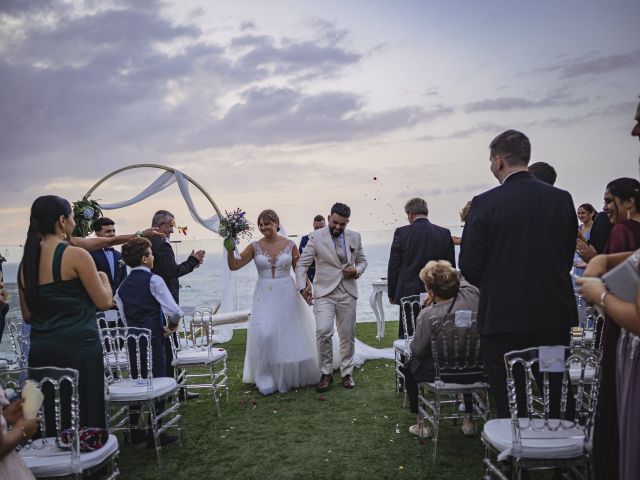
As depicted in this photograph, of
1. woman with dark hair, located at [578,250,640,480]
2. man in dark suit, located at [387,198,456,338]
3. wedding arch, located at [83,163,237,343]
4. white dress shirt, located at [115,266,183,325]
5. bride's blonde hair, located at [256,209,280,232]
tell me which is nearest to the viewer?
woman with dark hair, located at [578,250,640,480]

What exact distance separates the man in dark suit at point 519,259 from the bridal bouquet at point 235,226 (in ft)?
13.6

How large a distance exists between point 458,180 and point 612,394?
6.13 meters

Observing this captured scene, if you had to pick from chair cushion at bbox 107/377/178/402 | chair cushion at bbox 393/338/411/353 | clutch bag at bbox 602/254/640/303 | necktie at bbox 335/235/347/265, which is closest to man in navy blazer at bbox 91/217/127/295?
chair cushion at bbox 107/377/178/402

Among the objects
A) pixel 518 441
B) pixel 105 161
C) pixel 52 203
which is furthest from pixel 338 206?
pixel 105 161

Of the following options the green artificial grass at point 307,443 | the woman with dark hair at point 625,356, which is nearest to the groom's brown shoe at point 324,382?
the green artificial grass at point 307,443

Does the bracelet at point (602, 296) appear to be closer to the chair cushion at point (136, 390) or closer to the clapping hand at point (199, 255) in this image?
the chair cushion at point (136, 390)

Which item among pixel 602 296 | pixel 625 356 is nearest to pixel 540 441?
pixel 625 356

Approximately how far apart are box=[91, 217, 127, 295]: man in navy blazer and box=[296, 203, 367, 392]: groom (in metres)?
2.23

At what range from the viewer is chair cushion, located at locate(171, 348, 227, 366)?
5457mm

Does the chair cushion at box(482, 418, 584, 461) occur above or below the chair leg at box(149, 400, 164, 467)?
above

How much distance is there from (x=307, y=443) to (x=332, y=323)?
6.42 ft

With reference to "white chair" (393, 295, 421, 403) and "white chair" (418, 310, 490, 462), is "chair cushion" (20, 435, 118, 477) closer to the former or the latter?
"white chair" (418, 310, 490, 462)

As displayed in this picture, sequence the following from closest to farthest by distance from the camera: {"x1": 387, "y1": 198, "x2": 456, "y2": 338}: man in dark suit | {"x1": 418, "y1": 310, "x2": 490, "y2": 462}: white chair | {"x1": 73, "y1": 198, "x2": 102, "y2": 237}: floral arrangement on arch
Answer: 1. {"x1": 418, "y1": 310, "x2": 490, "y2": 462}: white chair
2. {"x1": 387, "y1": 198, "x2": 456, "y2": 338}: man in dark suit
3. {"x1": 73, "y1": 198, "x2": 102, "y2": 237}: floral arrangement on arch

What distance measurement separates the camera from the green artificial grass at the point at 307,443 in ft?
13.0
